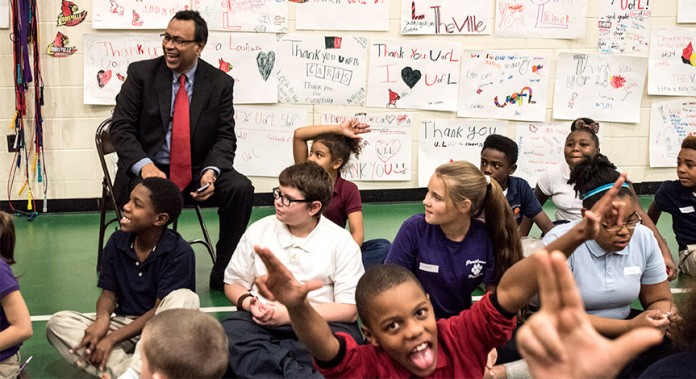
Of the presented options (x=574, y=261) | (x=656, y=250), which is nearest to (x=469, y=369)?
(x=574, y=261)

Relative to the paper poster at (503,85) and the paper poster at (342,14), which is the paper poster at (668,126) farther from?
the paper poster at (342,14)

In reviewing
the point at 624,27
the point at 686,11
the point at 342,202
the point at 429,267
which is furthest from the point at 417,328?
the point at 686,11

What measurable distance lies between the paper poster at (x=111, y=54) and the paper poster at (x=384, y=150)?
150 cm

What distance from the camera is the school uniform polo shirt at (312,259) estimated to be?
10.9 feet

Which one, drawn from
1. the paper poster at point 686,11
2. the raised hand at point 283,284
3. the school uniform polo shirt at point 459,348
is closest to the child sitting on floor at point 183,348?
the raised hand at point 283,284

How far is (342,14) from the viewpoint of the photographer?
6.06 meters

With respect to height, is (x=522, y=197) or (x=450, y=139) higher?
(x=450, y=139)

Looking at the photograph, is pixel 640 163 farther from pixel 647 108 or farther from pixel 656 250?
pixel 656 250

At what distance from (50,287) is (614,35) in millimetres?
4367

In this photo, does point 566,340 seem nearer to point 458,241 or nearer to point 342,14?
point 458,241

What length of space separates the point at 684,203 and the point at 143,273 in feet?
9.79

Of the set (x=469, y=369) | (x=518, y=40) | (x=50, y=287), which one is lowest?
(x=50, y=287)

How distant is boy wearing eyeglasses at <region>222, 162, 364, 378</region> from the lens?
318 centimetres

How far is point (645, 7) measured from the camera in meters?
6.39
